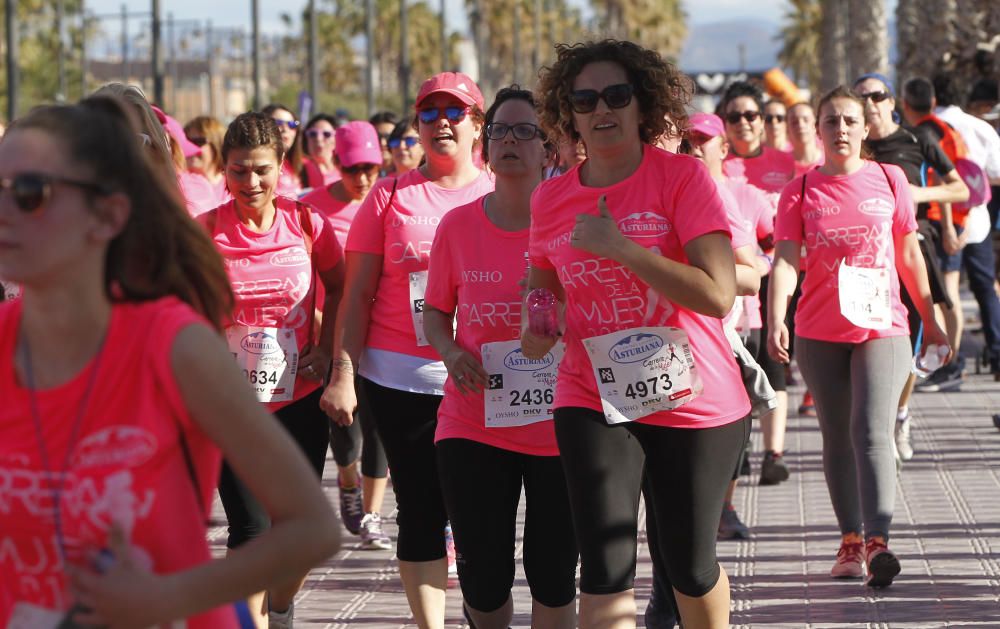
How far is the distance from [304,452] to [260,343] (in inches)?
16.1

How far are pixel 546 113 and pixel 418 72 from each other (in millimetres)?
87536

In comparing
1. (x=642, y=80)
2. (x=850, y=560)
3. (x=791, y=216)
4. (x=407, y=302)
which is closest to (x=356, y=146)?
(x=791, y=216)

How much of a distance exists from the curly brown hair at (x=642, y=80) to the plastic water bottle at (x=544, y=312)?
0.53 metres

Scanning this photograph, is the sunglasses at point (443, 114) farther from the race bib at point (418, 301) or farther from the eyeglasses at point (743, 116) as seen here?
the eyeglasses at point (743, 116)

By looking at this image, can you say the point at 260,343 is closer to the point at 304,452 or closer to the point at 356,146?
the point at 304,452

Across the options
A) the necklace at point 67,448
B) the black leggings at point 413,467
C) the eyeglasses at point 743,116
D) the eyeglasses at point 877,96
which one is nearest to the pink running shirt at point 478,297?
the black leggings at point 413,467

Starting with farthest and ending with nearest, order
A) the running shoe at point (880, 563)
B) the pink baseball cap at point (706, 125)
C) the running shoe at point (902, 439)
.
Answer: the running shoe at point (902, 439), the pink baseball cap at point (706, 125), the running shoe at point (880, 563)

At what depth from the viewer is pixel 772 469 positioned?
9.55 meters

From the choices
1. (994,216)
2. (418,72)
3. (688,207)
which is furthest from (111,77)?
(688,207)

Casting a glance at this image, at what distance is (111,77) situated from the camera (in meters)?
133

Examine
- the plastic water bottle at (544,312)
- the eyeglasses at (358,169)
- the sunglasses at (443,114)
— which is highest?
the eyeglasses at (358,169)

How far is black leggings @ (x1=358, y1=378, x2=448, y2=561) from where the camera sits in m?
5.63

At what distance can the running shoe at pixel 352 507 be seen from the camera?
851 centimetres

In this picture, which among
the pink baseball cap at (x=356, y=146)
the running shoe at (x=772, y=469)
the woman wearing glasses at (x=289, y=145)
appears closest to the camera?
the pink baseball cap at (x=356, y=146)
